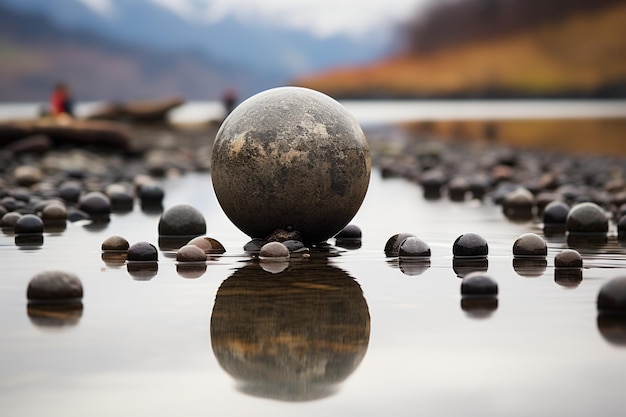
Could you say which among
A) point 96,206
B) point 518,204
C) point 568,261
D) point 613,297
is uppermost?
point 518,204

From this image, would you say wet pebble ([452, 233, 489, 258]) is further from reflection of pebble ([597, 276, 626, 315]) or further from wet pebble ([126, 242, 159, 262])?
wet pebble ([126, 242, 159, 262])

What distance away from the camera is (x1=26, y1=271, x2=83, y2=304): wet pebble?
26.1 feet

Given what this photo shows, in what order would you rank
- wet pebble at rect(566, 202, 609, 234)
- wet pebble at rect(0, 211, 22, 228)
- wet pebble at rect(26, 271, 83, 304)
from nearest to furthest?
wet pebble at rect(26, 271, 83, 304), wet pebble at rect(566, 202, 609, 234), wet pebble at rect(0, 211, 22, 228)

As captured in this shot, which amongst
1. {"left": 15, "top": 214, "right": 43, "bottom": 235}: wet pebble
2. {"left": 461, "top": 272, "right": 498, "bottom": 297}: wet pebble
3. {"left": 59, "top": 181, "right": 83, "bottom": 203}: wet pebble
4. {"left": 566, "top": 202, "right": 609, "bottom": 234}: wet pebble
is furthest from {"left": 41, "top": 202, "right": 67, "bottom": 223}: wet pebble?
{"left": 461, "top": 272, "right": 498, "bottom": 297}: wet pebble

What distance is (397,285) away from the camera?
8836 millimetres

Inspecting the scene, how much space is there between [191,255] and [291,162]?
143 cm

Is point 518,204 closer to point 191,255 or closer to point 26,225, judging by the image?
point 191,255

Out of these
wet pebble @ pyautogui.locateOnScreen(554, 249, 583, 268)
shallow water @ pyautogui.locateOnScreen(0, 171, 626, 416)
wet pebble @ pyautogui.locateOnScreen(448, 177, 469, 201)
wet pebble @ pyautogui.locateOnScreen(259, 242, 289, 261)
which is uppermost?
wet pebble @ pyautogui.locateOnScreen(448, 177, 469, 201)

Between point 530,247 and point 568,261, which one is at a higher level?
point 530,247

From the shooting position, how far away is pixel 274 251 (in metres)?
10.2

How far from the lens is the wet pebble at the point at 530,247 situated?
412 inches

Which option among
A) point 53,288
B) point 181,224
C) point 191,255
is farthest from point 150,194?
point 53,288

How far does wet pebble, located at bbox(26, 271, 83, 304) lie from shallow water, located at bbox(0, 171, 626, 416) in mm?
145

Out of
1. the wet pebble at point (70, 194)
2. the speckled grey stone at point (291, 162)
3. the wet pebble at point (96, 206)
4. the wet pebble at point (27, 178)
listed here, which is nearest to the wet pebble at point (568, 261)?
the speckled grey stone at point (291, 162)
